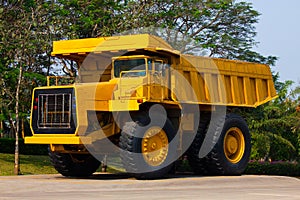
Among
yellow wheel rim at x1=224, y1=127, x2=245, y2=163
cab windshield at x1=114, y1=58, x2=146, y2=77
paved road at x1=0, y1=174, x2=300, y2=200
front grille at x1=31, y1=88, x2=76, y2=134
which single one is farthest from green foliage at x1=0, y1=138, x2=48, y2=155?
paved road at x1=0, y1=174, x2=300, y2=200

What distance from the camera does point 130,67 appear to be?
18.0 m

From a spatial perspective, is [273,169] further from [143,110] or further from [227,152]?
[143,110]

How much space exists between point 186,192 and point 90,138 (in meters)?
3.41

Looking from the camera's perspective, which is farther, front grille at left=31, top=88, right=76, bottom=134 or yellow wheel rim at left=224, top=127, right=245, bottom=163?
yellow wheel rim at left=224, top=127, right=245, bottom=163

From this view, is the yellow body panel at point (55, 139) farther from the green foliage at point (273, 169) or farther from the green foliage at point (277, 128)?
the green foliage at point (277, 128)

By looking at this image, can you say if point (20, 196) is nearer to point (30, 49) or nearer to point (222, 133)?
point (222, 133)

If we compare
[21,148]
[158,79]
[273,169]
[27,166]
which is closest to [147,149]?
[158,79]

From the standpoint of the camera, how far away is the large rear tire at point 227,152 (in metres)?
19.2

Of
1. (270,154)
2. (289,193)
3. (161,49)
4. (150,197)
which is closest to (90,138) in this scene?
(161,49)

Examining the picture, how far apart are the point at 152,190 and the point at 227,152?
520 centimetres

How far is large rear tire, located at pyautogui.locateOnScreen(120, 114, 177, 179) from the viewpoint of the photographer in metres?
16.9

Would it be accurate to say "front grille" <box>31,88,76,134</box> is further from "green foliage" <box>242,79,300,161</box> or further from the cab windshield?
"green foliage" <box>242,79,300,161</box>

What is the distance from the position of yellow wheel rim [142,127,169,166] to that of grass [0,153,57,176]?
1117 cm

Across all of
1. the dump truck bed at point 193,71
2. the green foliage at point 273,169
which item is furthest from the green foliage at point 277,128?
the dump truck bed at point 193,71
